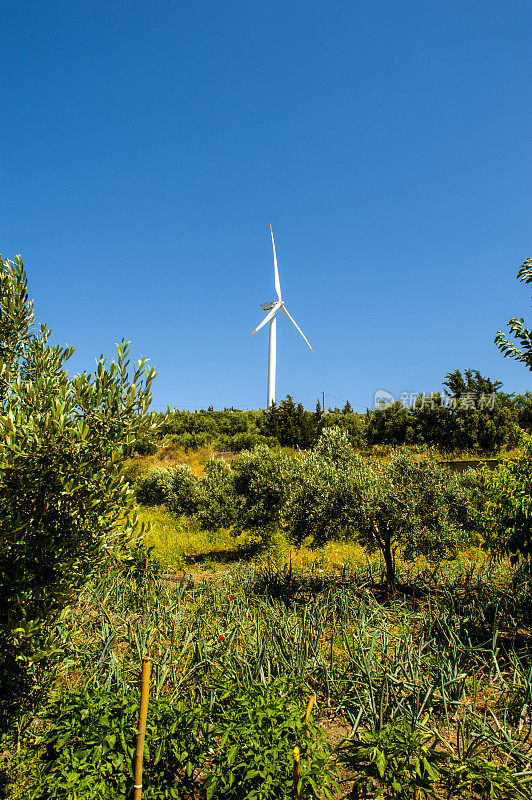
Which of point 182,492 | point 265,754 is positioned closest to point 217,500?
point 182,492

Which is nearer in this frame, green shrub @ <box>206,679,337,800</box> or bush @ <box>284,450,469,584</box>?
green shrub @ <box>206,679,337,800</box>

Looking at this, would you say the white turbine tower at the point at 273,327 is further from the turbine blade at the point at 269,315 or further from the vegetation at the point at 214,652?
the vegetation at the point at 214,652

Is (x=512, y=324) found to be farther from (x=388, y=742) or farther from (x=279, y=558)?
(x=279, y=558)

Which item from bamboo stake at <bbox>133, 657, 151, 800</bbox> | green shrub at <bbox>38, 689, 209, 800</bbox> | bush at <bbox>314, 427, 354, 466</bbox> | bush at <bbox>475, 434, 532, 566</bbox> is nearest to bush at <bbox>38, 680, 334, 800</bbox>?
green shrub at <bbox>38, 689, 209, 800</bbox>

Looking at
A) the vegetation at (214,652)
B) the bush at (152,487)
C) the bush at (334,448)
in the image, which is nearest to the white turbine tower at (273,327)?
the bush at (152,487)

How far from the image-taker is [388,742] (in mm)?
4027

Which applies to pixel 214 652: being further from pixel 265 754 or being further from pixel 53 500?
pixel 53 500

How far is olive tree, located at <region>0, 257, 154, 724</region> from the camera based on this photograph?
4.15 meters

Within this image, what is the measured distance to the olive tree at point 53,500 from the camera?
415 cm

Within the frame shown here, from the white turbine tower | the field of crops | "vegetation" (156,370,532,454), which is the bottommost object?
the field of crops

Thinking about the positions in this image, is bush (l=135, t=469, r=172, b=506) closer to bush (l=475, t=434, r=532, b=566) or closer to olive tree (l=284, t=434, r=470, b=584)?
olive tree (l=284, t=434, r=470, b=584)

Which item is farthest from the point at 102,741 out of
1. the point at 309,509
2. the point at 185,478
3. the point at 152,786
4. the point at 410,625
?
the point at 185,478

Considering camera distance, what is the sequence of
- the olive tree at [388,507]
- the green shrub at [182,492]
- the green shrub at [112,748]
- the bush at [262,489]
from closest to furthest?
the green shrub at [112,748]
the olive tree at [388,507]
the bush at [262,489]
the green shrub at [182,492]

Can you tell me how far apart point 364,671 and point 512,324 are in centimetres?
566
